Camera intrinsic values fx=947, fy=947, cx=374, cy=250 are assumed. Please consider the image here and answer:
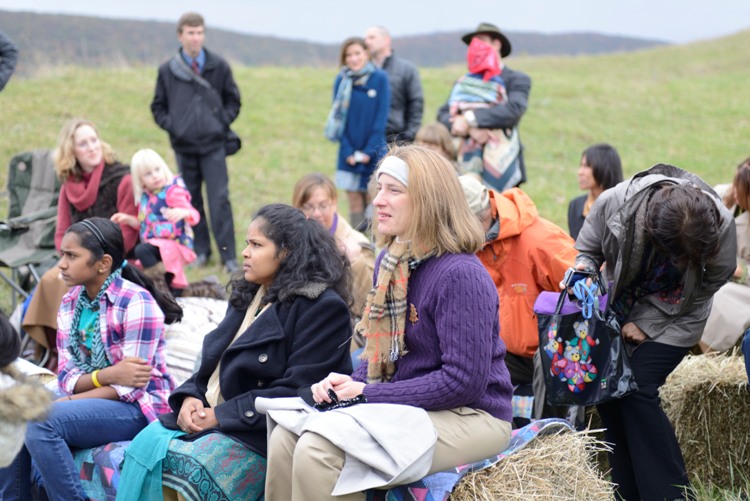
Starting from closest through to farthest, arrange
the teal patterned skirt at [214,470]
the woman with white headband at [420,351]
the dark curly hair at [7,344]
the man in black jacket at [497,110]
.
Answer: the dark curly hair at [7,344] → the woman with white headband at [420,351] → the teal patterned skirt at [214,470] → the man in black jacket at [497,110]

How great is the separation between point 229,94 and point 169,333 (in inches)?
148

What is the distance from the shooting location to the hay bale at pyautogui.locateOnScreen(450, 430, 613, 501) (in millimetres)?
3582

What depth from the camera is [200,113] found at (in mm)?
8648

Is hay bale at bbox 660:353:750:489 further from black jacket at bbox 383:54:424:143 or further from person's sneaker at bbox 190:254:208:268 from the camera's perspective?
person's sneaker at bbox 190:254:208:268

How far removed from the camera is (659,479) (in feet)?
13.8

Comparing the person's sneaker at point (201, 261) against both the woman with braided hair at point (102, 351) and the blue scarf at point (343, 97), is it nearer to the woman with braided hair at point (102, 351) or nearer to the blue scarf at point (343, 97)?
the blue scarf at point (343, 97)

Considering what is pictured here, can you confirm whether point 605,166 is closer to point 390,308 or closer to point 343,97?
point 390,308

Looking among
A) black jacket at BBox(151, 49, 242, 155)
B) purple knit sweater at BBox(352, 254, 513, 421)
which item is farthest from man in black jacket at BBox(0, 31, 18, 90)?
purple knit sweater at BBox(352, 254, 513, 421)

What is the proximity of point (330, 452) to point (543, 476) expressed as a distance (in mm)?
911

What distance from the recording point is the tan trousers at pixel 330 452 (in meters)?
3.38

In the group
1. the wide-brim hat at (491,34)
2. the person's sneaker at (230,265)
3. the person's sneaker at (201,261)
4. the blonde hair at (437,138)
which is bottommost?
the person's sneaker at (201,261)

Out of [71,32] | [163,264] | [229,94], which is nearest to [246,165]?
[229,94]

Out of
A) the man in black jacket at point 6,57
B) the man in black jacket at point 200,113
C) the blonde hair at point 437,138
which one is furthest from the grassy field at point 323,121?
the blonde hair at point 437,138

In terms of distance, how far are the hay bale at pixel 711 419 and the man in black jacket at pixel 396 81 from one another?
190 inches
